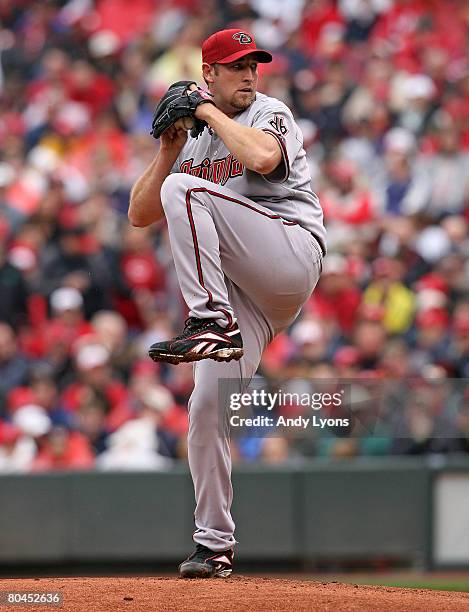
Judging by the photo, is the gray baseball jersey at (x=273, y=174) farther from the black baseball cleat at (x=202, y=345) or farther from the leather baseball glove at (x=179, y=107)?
the black baseball cleat at (x=202, y=345)

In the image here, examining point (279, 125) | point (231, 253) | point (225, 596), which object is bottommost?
point (225, 596)

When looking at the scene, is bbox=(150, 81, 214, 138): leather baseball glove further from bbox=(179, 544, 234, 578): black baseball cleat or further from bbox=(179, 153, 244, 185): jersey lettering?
bbox=(179, 544, 234, 578): black baseball cleat

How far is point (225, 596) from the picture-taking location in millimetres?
4406

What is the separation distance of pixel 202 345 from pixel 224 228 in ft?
1.60

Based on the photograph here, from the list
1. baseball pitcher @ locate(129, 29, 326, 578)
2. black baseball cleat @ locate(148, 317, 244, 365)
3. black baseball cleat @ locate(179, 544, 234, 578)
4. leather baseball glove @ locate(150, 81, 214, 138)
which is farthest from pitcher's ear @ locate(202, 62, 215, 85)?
black baseball cleat @ locate(179, 544, 234, 578)

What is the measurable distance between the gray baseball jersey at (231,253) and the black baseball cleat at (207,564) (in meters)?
0.03

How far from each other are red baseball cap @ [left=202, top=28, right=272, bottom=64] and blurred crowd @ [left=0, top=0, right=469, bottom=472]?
3728 millimetres

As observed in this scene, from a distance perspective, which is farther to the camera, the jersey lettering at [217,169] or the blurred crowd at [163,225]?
the blurred crowd at [163,225]

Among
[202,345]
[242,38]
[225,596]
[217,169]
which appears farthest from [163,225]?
[225,596]

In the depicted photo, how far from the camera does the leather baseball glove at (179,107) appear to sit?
4.69 metres

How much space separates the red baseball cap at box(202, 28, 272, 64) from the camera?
4785 millimetres

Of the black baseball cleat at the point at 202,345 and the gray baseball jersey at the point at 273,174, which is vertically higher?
the gray baseball jersey at the point at 273,174

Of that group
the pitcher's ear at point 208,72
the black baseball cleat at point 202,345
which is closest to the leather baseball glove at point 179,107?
the pitcher's ear at point 208,72

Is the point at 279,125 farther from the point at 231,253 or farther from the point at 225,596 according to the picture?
the point at 225,596
